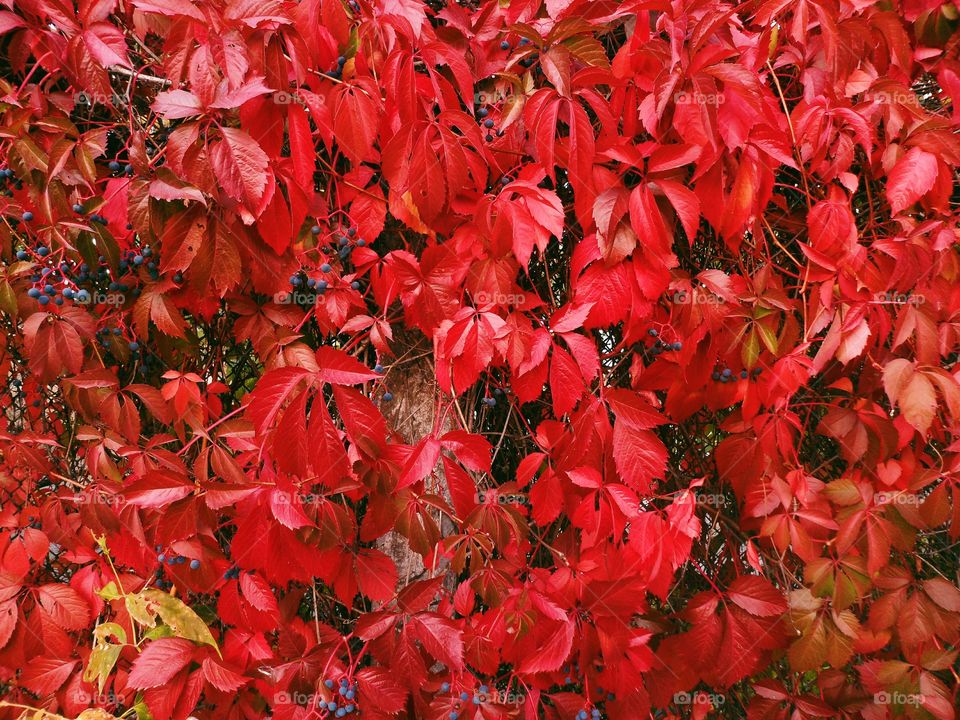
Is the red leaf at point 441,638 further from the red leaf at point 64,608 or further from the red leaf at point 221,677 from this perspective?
the red leaf at point 64,608

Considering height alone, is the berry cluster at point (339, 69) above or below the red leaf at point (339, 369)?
above

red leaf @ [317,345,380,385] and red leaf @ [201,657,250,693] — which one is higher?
red leaf @ [317,345,380,385]

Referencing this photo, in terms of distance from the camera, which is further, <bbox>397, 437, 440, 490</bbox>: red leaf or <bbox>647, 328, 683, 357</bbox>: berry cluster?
<bbox>647, 328, 683, 357</bbox>: berry cluster

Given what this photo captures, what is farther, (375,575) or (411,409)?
(411,409)

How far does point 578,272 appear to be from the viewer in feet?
4.42

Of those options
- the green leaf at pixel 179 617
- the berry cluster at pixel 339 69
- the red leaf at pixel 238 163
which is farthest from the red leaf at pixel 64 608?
the berry cluster at pixel 339 69

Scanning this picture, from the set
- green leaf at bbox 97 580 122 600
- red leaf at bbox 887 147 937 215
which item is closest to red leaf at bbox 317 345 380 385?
green leaf at bbox 97 580 122 600

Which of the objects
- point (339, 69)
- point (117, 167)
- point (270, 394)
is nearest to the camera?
point (270, 394)

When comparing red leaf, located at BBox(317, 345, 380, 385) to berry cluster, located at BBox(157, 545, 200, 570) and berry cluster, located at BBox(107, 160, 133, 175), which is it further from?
berry cluster, located at BBox(107, 160, 133, 175)

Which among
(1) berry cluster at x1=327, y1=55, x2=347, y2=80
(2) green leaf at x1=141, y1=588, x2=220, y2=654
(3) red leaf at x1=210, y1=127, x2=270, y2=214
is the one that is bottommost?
(2) green leaf at x1=141, y1=588, x2=220, y2=654

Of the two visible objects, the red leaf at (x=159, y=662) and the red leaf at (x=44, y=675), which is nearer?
the red leaf at (x=159, y=662)

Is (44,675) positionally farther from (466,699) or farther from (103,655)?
(466,699)

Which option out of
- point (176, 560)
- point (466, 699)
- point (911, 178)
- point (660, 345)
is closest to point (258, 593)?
point (176, 560)

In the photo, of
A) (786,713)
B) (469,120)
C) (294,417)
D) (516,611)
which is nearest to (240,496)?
(294,417)
